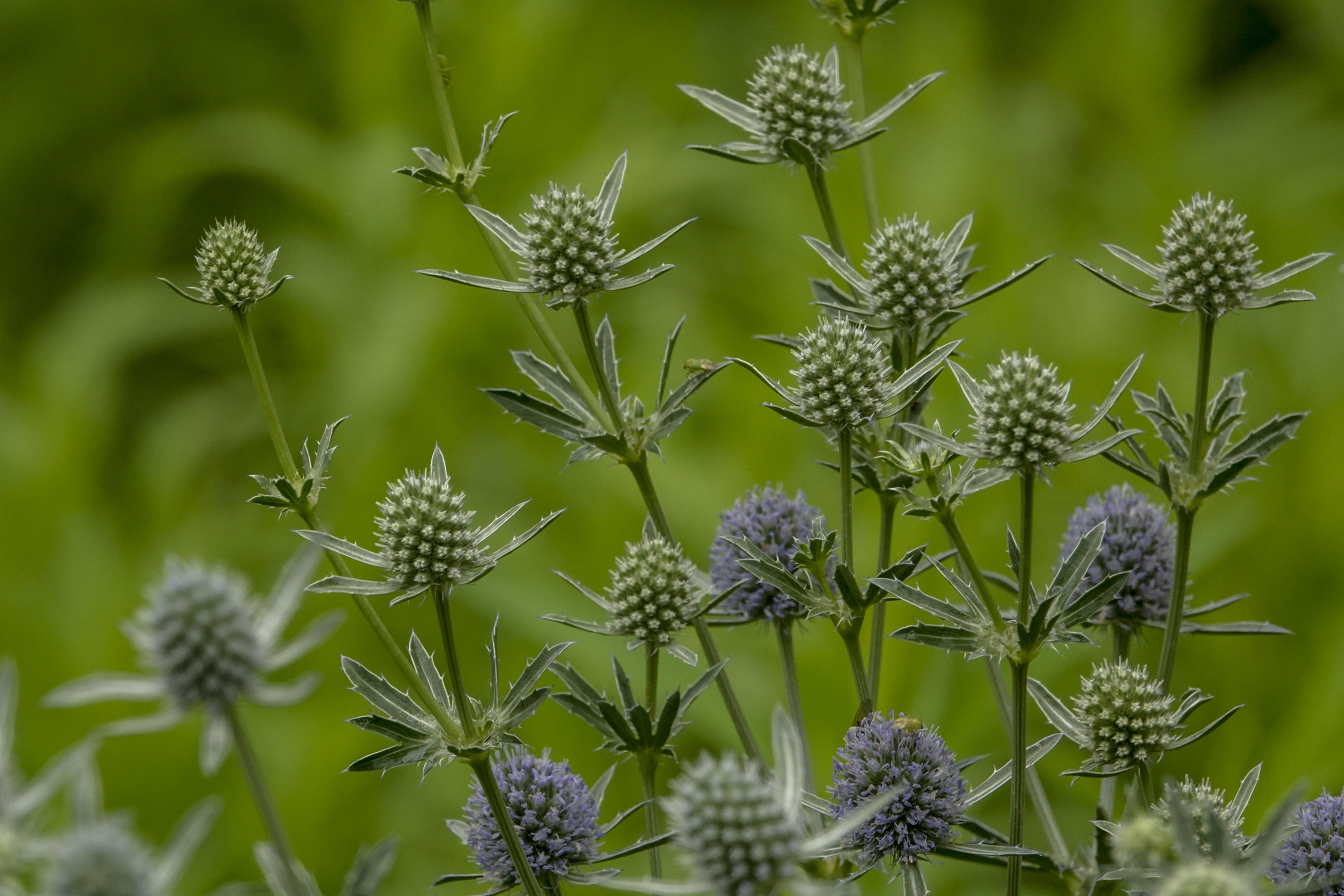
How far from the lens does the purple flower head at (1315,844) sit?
3.51 feet

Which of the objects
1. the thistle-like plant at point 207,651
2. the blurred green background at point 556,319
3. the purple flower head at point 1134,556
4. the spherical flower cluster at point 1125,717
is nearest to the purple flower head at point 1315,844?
the spherical flower cluster at point 1125,717

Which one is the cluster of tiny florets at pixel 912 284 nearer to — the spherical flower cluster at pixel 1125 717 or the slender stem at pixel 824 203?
the slender stem at pixel 824 203

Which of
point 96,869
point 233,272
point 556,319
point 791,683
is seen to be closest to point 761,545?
point 791,683

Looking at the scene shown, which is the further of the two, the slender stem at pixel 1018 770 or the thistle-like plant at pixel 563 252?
the thistle-like plant at pixel 563 252

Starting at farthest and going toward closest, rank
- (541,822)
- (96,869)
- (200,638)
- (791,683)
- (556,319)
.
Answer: (556,319) < (791,683) < (541,822) < (200,638) < (96,869)

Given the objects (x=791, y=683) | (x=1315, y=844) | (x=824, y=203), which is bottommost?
(x=1315, y=844)

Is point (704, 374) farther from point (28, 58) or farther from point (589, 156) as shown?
point (28, 58)

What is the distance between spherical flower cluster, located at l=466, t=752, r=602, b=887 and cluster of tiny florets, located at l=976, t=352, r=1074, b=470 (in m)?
0.50

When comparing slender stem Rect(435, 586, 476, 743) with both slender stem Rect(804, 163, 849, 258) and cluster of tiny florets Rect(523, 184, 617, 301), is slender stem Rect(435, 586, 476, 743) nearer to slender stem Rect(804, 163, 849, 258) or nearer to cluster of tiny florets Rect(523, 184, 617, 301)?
cluster of tiny florets Rect(523, 184, 617, 301)

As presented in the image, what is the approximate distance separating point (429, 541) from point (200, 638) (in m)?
0.29

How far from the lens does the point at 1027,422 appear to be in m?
1.10

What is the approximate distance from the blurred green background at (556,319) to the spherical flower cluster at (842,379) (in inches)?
41.3

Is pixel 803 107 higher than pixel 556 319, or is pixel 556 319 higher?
pixel 556 319

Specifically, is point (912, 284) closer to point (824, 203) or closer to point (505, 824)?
point (824, 203)
